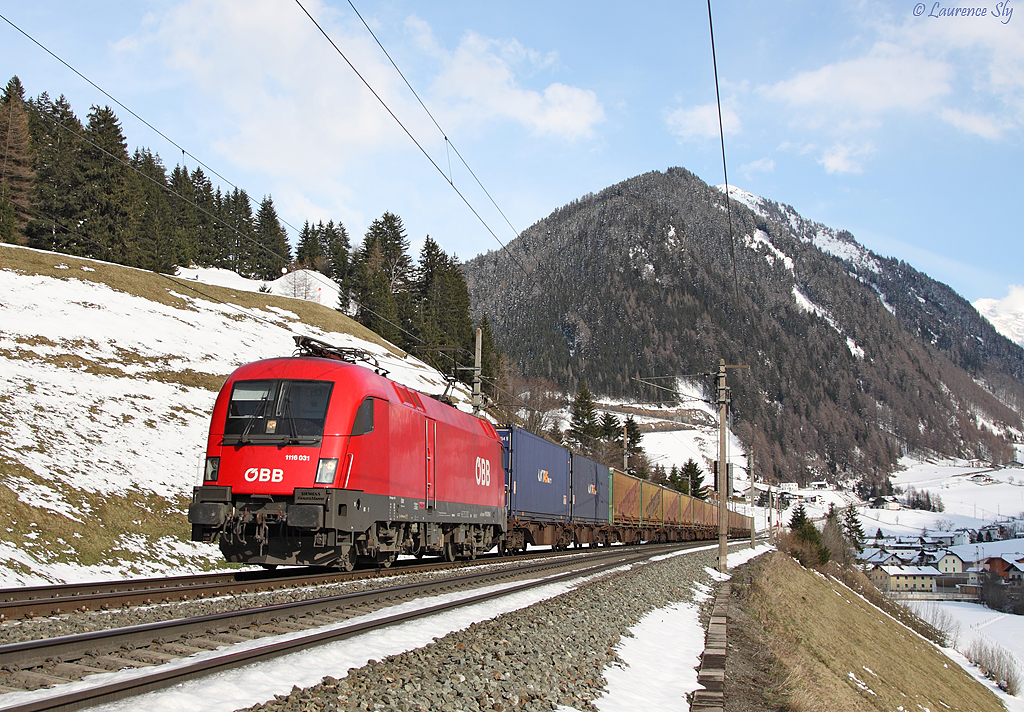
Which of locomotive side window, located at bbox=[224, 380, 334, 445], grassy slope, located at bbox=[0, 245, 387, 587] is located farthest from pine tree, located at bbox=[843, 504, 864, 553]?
locomotive side window, located at bbox=[224, 380, 334, 445]

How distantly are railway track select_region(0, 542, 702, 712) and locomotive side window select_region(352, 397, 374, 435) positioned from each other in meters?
2.98

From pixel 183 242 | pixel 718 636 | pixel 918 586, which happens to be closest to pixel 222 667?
pixel 718 636

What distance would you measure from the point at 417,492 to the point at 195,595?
16.7ft

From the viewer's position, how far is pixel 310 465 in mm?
11875

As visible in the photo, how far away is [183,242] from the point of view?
306 feet

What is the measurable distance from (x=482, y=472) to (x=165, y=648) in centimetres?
1286

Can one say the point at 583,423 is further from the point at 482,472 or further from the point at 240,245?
the point at 482,472

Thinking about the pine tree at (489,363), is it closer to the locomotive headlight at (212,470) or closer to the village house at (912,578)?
the locomotive headlight at (212,470)

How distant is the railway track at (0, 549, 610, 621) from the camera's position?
29.2ft

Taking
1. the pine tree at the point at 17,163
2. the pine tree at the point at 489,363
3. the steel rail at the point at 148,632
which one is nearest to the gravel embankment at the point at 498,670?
the steel rail at the point at 148,632

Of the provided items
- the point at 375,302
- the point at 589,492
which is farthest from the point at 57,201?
the point at 589,492

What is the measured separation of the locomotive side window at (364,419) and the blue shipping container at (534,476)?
9.68 metres

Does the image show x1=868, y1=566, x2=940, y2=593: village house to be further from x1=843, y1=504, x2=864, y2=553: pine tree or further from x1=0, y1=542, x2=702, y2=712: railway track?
x1=0, y1=542, x2=702, y2=712: railway track

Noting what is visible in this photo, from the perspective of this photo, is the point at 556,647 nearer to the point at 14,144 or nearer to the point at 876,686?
the point at 876,686
